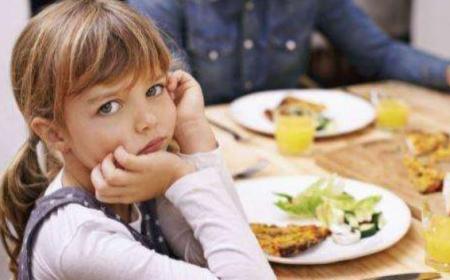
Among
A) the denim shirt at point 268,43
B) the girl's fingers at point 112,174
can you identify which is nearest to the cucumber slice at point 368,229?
the girl's fingers at point 112,174

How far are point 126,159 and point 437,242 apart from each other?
1.82 feet

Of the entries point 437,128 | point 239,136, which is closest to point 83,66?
point 239,136

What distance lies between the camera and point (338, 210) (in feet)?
4.54

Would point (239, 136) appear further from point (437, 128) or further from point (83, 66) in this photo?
point (83, 66)

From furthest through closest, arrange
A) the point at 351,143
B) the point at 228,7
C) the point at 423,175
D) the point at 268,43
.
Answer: the point at 268,43 → the point at 228,7 → the point at 351,143 → the point at 423,175

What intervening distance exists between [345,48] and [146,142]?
5.85 ft

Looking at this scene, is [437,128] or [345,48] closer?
[437,128]

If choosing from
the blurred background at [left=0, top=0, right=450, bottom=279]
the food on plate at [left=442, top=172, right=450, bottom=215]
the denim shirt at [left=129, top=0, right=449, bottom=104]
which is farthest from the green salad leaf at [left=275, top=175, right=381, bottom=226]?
the blurred background at [left=0, top=0, right=450, bottom=279]

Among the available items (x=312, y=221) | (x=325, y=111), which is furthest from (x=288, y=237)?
(x=325, y=111)

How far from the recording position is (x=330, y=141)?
6.39ft

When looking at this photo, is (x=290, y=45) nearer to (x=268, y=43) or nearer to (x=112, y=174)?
(x=268, y=43)

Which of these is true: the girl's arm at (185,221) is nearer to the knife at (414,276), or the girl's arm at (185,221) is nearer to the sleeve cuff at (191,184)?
the sleeve cuff at (191,184)

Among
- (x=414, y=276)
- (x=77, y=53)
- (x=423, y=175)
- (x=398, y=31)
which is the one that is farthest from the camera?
(x=398, y=31)

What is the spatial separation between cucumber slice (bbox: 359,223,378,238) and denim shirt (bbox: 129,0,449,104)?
→ 1.13 metres
